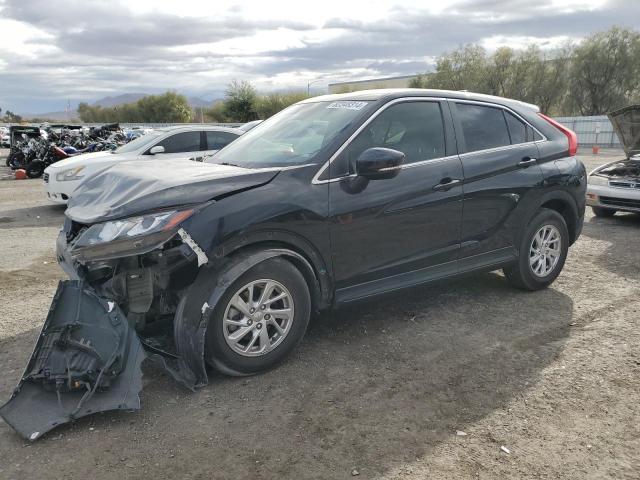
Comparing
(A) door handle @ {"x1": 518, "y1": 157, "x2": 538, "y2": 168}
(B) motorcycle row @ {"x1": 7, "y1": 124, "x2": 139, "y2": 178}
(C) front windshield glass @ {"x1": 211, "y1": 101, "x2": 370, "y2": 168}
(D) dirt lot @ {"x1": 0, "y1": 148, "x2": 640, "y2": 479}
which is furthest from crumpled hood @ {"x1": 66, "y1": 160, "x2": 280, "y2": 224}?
(B) motorcycle row @ {"x1": 7, "y1": 124, "x2": 139, "y2": 178}

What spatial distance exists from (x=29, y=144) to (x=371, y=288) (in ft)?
60.5

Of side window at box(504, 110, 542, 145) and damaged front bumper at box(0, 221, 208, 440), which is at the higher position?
side window at box(504, 110, 542, 145)

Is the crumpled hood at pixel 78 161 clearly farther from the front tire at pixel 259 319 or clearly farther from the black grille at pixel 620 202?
the black grille at pixel 620 202

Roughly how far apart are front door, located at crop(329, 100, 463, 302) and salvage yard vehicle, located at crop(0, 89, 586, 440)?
0.04 feet

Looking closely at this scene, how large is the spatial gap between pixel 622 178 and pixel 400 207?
6659mm

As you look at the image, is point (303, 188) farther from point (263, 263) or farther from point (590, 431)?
point (590, 431)

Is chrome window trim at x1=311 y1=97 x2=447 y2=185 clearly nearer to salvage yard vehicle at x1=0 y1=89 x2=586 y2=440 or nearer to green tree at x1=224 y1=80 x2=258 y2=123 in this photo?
salvage yard vehicle at x1=0 y1=89 x2=586 y2=440

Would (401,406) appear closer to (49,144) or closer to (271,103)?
(49,144)

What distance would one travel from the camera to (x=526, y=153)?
5078 millimetres

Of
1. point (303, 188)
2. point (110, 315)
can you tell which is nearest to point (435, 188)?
point (303, 188)

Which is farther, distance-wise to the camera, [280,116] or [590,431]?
[280,116]

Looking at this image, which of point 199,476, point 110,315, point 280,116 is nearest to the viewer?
point 199,476

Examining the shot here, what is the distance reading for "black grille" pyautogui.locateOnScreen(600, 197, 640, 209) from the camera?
8797mm

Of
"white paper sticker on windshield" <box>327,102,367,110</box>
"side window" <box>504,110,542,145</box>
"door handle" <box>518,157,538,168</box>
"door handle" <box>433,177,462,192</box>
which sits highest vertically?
"white paper sticker on windshield" <box>327,102,367,110</box>
